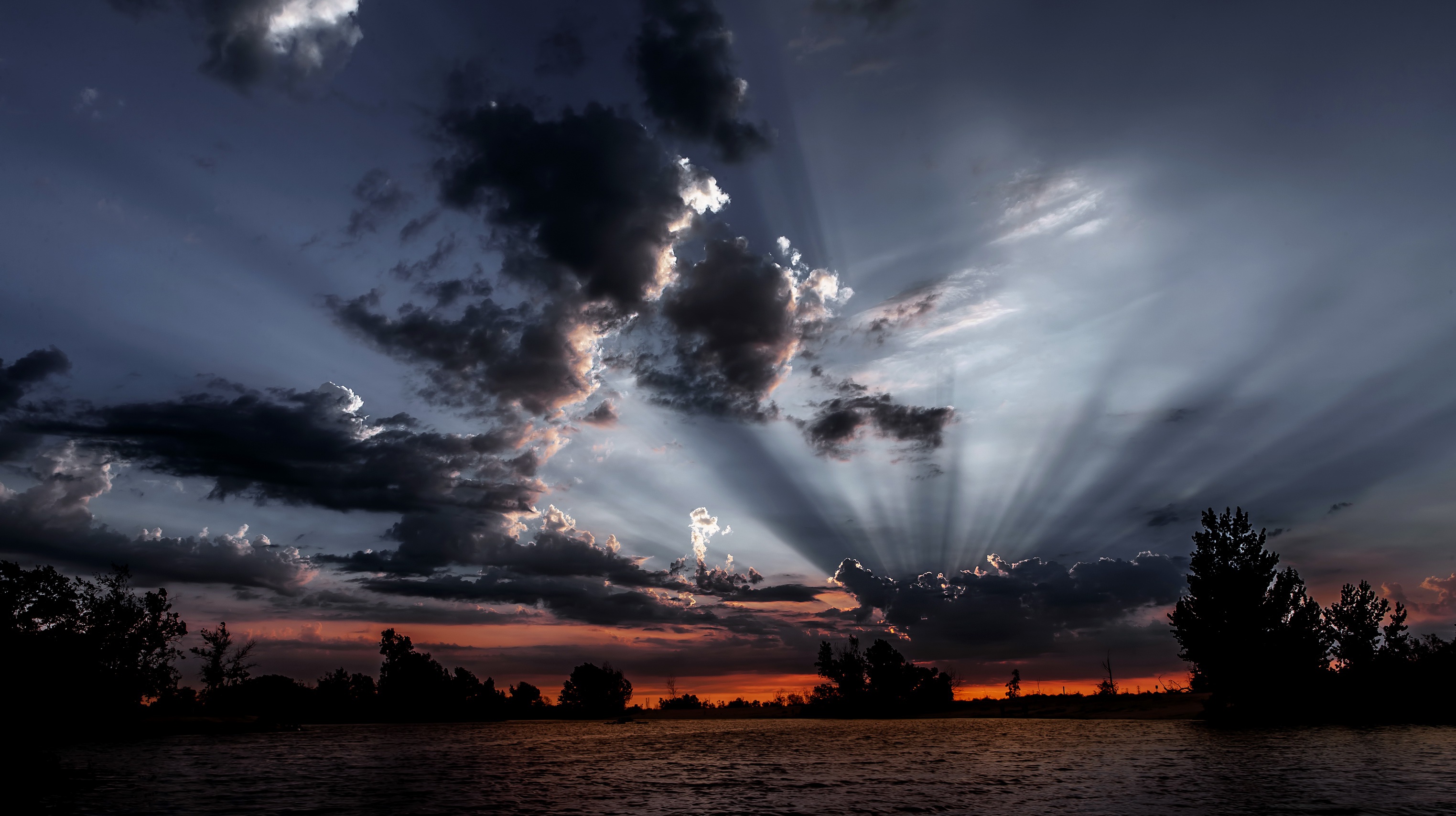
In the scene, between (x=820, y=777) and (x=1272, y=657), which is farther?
(x=1272, y=657)

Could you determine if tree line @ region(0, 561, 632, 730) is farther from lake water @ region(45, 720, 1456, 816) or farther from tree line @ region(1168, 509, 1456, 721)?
tree line @ region(1168, 509, 1456, 721)

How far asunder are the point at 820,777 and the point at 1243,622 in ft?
266

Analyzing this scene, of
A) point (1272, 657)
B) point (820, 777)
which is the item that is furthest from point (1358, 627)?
point (820, 777)

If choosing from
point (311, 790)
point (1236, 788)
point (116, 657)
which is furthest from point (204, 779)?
point (116, 657)

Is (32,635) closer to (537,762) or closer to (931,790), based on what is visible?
(537,762)

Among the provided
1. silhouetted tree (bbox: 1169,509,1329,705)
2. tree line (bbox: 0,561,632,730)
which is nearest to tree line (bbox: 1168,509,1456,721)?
silhouetted tree (bbox: 1169,509,1329,705)

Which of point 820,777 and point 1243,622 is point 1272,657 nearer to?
point 1243,622

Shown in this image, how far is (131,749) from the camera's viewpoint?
94688 millimetres

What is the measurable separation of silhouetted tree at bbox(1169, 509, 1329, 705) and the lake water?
9.09m

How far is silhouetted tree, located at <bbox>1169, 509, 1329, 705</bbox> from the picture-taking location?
100812 millimetres

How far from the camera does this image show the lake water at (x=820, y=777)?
123 feet

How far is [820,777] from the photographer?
56.9 metres

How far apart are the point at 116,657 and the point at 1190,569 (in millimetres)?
181534

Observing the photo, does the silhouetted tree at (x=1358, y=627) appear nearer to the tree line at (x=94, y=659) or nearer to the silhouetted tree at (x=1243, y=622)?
the silhouetted tree at (x=1243, y=622)
